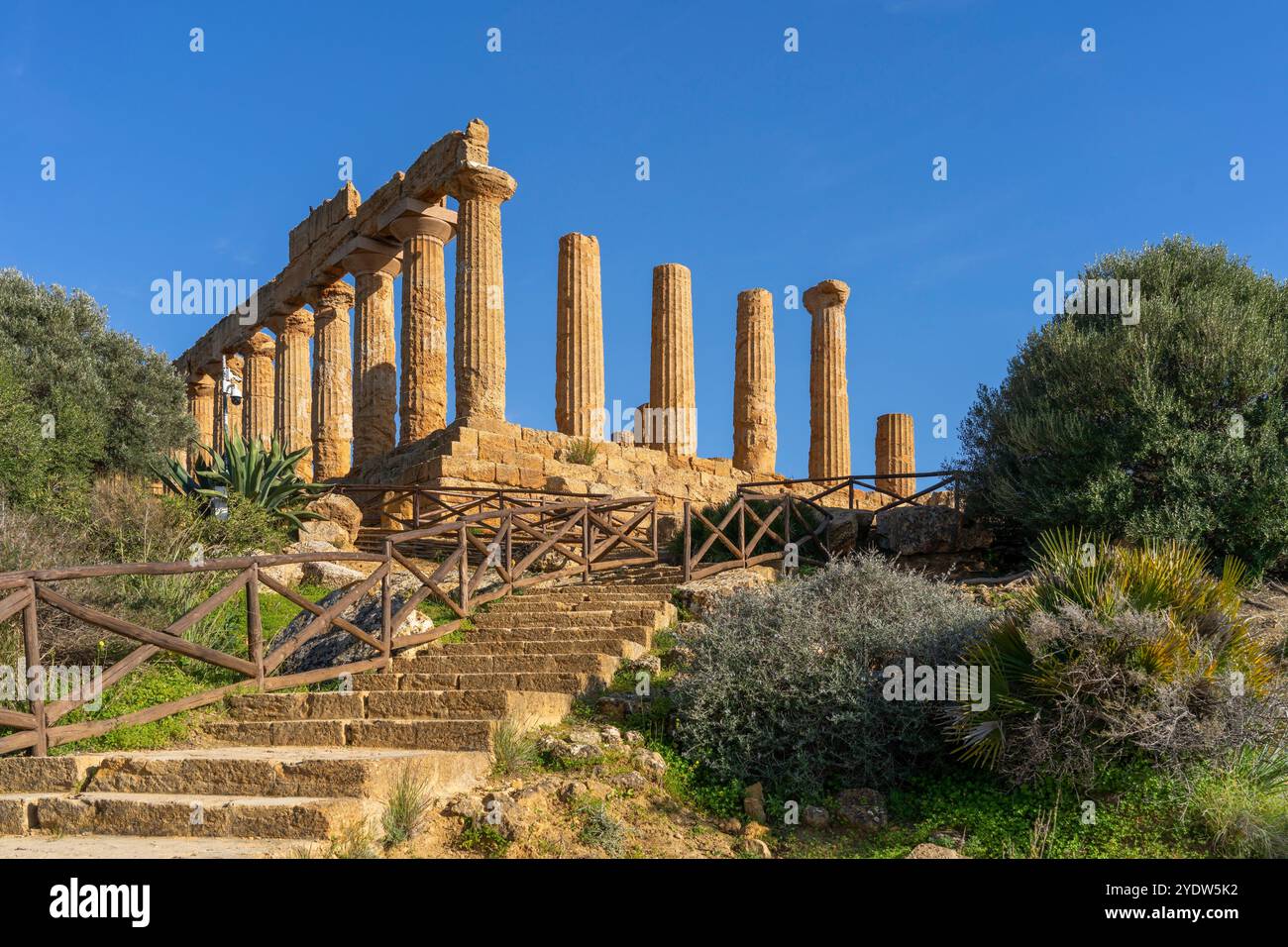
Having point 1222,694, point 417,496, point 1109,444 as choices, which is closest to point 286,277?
point 417,496

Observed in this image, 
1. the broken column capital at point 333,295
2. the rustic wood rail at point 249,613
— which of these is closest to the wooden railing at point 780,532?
the rustic wood rail at point 249,613

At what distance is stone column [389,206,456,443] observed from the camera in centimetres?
2383

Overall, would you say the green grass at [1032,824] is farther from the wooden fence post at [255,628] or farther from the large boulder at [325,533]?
the large boulder at [325,533]

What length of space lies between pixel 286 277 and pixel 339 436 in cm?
507

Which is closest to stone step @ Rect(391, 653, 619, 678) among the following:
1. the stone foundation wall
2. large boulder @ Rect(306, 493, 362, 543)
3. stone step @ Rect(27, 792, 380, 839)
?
stone step @ Rect(27, 792, 380, 839)

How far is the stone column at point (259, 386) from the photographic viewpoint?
31859 millimetres

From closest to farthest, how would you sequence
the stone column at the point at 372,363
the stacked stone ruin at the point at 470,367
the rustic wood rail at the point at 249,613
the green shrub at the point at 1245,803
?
1. the green shrub at the point at 1245,803
2. the rustic wood rail at the point at 249,613
3. the stacked stone ruin at the point at 470,367
4. the stone column at the point at 372,363

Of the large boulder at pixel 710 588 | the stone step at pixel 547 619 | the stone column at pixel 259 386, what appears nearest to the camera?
the stone step at pixel 547 619

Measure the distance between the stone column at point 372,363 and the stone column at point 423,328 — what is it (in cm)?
97

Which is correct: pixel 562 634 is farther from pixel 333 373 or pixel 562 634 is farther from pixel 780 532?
pixel 333 373

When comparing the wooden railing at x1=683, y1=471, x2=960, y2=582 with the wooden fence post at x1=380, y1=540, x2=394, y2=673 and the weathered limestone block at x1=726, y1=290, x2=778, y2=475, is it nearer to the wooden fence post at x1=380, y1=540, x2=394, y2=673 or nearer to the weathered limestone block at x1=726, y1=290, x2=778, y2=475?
the wooden fence post at x1=380, y1=540, x2=394, y2=673

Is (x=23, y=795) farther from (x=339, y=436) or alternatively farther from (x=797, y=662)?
(x=339, y=436)

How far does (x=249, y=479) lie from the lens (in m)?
15.7
